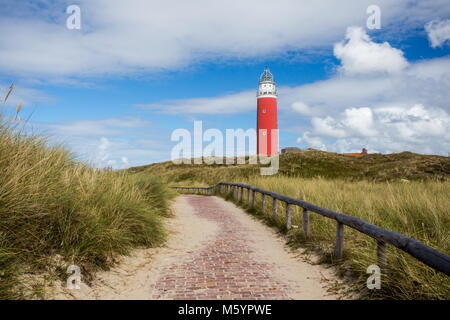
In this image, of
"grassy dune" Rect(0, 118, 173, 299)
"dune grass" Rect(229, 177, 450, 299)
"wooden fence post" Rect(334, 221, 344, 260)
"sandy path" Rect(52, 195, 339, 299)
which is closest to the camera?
"dune grass" Rect(229, 177, 450, 299)

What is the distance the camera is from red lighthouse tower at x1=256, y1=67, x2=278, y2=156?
188 feet

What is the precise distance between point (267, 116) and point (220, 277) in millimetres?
53730

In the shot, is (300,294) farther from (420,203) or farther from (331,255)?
(420,203)

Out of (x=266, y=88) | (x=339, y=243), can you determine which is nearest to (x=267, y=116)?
(x=266, y=88)

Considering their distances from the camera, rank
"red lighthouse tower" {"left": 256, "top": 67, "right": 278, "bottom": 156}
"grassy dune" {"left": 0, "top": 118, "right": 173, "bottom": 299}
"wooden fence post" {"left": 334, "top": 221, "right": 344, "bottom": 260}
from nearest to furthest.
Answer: "grassy dune" {"left": 0, "top": 118, "right": 173, "bottom": 299}, "wooden fence post" {"left": 334, "top": 221, "right": 344, "bottom": 260}, "red lighthouse tower" {"left": 256, "top": 67, "right": 278, "bottom": 156}

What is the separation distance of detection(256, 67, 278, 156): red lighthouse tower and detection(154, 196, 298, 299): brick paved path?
51198 mm

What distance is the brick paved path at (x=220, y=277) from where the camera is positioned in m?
4.50

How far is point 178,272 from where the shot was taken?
214 inches

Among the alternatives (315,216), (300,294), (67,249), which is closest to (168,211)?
(315,216)

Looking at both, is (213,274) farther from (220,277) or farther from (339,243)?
(339,243)

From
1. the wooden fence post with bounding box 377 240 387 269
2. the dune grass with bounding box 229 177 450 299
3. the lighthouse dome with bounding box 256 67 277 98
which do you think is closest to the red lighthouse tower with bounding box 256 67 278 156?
the lighthouse dome with bounding box 256 67 277 98

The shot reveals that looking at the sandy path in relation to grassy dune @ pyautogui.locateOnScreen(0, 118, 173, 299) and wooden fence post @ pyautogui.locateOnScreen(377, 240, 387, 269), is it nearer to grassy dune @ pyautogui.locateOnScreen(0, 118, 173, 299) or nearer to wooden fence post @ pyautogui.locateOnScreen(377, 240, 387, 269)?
grassy dune @ pyautogui.locateOnScreen(0, 118, 173, 299)
